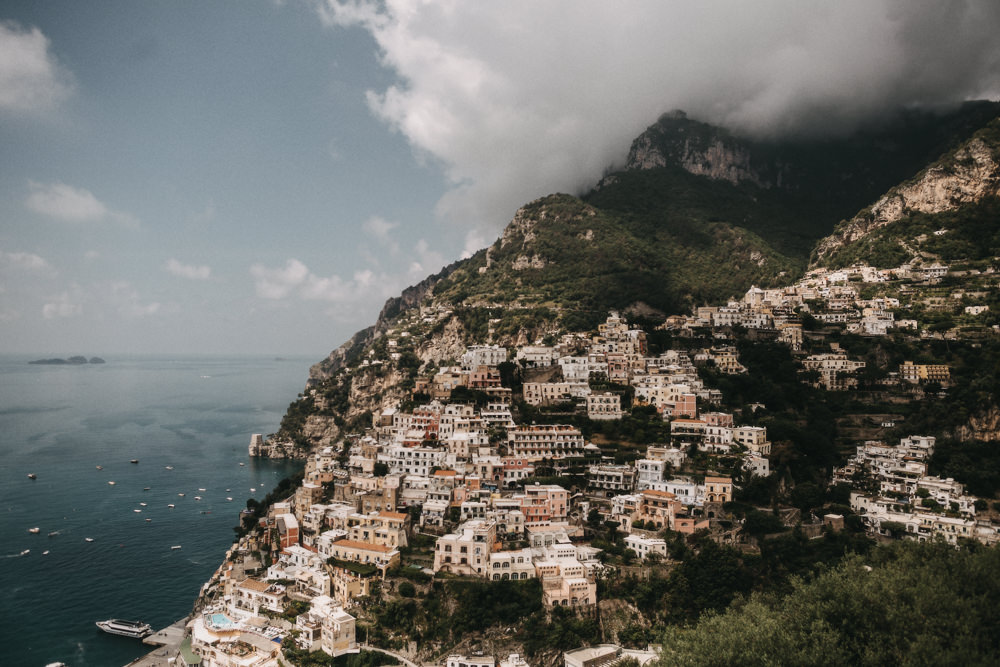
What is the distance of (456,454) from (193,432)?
71.9m

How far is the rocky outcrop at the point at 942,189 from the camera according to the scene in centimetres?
6906

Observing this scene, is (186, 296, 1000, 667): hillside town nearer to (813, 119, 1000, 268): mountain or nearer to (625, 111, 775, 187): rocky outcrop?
(813, 119, 1000, 268): mountain

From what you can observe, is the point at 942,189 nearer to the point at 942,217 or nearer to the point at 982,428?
the point at 942,217

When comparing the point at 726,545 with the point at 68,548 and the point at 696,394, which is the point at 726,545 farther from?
the point at 68,548

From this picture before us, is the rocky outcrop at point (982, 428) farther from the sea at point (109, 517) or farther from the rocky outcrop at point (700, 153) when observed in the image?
the rocky outcrop at point (700, 153)

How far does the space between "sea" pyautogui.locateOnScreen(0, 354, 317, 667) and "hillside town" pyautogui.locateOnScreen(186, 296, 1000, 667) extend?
5.57 metres

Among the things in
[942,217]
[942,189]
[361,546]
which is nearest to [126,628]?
[361,546]

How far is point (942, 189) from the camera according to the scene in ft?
235

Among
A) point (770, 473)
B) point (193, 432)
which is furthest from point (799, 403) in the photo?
point (193, 432)

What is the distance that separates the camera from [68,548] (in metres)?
44.7

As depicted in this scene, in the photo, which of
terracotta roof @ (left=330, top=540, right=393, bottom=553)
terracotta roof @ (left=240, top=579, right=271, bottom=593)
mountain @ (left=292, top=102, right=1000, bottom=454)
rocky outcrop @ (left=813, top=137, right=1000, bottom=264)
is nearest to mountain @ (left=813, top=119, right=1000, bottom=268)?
rocky outcrop @ (left=813, top=137, right=1000, bottom=264)

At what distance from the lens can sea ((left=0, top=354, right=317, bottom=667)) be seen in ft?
115

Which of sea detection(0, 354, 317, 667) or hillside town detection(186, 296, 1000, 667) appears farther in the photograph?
sea detection(0, 354, 317, 667)

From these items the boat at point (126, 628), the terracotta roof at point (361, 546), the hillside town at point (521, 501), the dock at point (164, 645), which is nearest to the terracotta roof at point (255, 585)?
the hillside town at point (521, 501)
